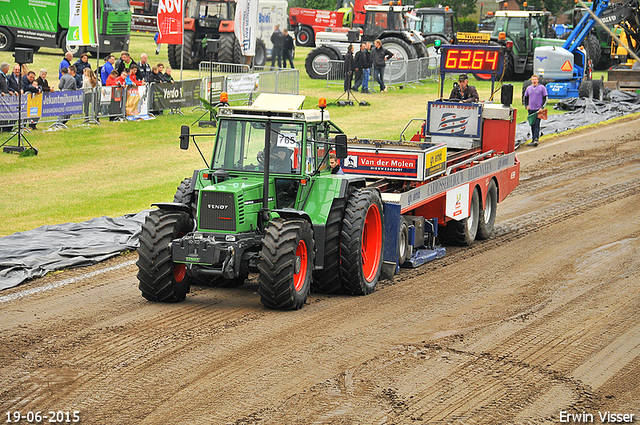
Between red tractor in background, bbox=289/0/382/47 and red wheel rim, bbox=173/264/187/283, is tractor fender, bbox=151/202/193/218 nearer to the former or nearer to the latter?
red wheel rim, bbox=173/264/187/283

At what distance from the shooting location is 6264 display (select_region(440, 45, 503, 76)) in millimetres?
16203

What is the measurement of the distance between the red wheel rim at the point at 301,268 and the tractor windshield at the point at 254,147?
37.1 inches

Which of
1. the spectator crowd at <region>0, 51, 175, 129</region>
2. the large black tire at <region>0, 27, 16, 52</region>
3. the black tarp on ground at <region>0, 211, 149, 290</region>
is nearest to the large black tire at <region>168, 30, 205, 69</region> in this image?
the large black tire at <region>0, 27, 16, 52</region>

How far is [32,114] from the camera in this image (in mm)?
20266

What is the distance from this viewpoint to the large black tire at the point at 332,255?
9.88 meters

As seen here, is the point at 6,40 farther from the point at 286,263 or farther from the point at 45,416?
the point at 45,416

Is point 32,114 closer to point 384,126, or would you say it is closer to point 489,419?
point 384,126

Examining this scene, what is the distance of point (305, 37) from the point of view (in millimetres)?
51844

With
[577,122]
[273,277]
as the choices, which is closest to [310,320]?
[273,277]

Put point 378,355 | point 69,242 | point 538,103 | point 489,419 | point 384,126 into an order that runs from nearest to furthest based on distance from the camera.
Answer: point 489,419 → point 378,355 → point 69,242 → point 538,103 → point 384,126

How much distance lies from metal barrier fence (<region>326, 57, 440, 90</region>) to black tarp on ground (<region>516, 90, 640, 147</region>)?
6989mm

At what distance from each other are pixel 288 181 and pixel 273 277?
4.57 ft

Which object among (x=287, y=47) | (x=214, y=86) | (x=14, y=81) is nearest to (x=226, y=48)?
(x=287, y=47)

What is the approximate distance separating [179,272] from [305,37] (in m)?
43.7
